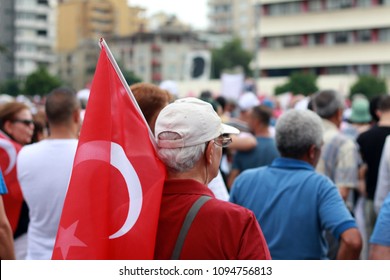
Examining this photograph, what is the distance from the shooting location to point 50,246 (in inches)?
198

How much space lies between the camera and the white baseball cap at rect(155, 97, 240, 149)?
303 cm

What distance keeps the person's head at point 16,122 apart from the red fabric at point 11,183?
82 cm

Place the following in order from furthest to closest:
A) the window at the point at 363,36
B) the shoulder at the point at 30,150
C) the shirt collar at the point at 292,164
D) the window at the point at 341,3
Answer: the window at the point at 341,3, the window at the point at 363,36, the shoulder at the point at 30,150, the shirt collar at the point at 292,164

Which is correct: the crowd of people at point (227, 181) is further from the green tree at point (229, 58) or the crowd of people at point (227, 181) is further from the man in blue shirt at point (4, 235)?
the green tree at point (229, 58)

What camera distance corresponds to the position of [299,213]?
4344mm

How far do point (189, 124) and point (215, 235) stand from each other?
44 centimetres

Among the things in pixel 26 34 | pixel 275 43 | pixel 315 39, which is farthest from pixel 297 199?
pixel 26 34

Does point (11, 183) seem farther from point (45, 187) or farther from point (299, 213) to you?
point (299, 213)

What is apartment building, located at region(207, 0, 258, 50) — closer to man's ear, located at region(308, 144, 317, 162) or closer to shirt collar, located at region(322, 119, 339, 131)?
shirt collar, located at region(322, 119, 339, 131)

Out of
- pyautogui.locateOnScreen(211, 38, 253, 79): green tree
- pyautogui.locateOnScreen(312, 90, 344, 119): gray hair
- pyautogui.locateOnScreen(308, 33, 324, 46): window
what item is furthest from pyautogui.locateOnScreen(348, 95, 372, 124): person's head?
pyautogui.locateOnScreen(211, 38, 253, 79): green tree

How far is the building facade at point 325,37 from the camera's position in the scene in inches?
2869

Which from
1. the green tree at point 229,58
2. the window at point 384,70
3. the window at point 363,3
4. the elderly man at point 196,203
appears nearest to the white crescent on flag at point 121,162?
the elderly man at point 196,203

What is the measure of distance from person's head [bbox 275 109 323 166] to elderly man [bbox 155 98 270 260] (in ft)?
4.67

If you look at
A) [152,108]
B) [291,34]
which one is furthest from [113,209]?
[291,34]
